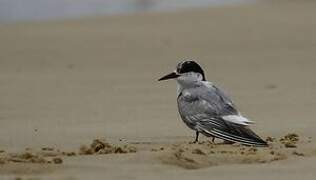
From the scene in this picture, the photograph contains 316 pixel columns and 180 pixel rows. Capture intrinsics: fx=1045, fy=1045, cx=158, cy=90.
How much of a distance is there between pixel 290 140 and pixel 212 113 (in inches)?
22.9

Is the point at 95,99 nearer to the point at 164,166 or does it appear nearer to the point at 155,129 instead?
the point at 155,129

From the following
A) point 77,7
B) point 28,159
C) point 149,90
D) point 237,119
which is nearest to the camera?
point 28,159

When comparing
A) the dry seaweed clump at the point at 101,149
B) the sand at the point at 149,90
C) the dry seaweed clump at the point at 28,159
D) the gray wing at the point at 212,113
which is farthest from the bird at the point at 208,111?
the dry seaweed clump at the point at 28,159

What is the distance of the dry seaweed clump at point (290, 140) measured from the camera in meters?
6.94

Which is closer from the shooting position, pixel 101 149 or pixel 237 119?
pixel 101 149

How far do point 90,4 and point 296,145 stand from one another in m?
15.0

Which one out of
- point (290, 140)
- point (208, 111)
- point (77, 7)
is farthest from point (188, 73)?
point (77, 7)

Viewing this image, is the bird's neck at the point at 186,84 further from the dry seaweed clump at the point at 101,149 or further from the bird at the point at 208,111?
the dry seaweed clump at the point at 101,149

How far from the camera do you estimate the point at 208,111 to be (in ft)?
23.6

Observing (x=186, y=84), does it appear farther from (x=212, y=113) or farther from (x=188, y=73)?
(x=212, y=113)

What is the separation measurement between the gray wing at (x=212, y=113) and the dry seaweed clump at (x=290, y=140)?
0.82ft

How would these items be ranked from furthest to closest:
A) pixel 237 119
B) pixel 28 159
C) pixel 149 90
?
1. pixel 149 90
2. pixel 237 119
3. pixel 28 159

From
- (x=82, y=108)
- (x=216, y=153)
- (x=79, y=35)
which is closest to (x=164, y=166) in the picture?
(x=216, y=153)

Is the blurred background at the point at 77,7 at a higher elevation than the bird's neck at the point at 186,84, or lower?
higher
